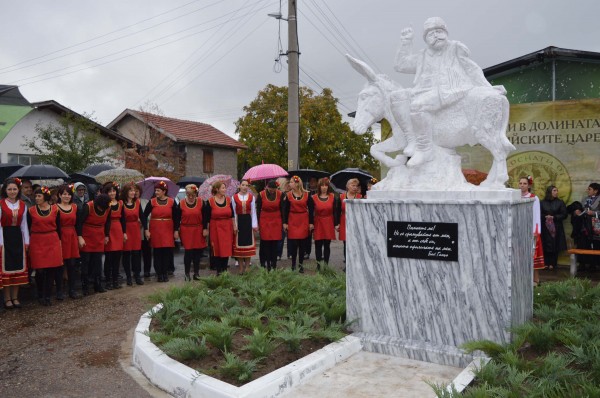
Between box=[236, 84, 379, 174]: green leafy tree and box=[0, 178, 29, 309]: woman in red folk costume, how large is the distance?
2335cm

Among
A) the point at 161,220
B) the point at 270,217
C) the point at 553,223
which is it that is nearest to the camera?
the point at 161,220

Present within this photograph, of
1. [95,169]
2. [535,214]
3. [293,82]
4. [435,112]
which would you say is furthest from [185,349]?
[293,82]

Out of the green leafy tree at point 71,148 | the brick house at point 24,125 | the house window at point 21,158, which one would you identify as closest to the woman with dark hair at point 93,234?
the green leafy tree at point 71,148

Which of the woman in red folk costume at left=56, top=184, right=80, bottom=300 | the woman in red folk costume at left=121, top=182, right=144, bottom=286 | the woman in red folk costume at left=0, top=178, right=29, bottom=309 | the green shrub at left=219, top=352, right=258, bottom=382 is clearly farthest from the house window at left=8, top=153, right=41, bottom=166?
the green shrub at left=219, top=352, right=258, bottom=382

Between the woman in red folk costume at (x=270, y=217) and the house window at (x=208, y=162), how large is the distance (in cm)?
2105

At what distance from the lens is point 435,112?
5188 millimetres

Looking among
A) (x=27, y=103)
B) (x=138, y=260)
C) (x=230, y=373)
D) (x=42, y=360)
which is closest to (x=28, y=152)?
(x=27, y=103)

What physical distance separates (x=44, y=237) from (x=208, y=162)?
75.9 ft

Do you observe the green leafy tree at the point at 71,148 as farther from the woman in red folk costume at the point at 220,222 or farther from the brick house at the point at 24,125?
the woman in red folk costume at the point at 220,222

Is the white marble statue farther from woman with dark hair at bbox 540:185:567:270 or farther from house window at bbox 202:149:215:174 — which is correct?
house window at bbox 202:149:215:174

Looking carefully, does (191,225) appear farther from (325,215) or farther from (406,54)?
(406,54)

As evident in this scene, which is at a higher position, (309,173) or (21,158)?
(21,158)

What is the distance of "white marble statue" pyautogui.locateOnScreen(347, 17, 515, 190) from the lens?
500 cm

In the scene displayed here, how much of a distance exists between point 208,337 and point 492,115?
10.9 ft
